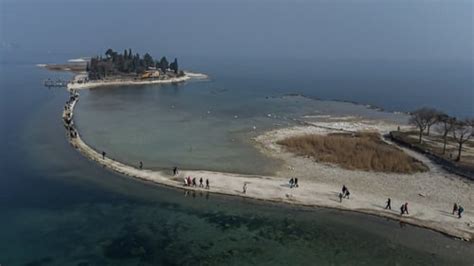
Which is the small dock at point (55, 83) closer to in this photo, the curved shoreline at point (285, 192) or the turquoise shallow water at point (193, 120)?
the turquoise shallow water at point (193, 120)

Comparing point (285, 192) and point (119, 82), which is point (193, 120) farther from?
point (119, 82)

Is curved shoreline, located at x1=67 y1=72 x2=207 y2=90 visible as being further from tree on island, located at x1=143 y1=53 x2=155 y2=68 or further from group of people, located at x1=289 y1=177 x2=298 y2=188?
group of people, located at x1=289 y1=177 x2=298 y2=188

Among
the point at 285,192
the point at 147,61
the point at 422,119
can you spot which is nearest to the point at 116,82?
the point at 147,61

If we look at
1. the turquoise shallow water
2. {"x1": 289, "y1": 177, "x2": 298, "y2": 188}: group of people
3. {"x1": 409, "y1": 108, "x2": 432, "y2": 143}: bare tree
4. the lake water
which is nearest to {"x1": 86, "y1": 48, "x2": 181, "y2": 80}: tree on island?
the turquoise shallow water

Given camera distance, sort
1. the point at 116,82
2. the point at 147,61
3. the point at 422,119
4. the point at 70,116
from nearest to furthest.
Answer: the point at 422,119 < the point at 70,116 < the point at 116,82 < the point at 147,61

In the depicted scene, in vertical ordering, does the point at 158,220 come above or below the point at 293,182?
below
